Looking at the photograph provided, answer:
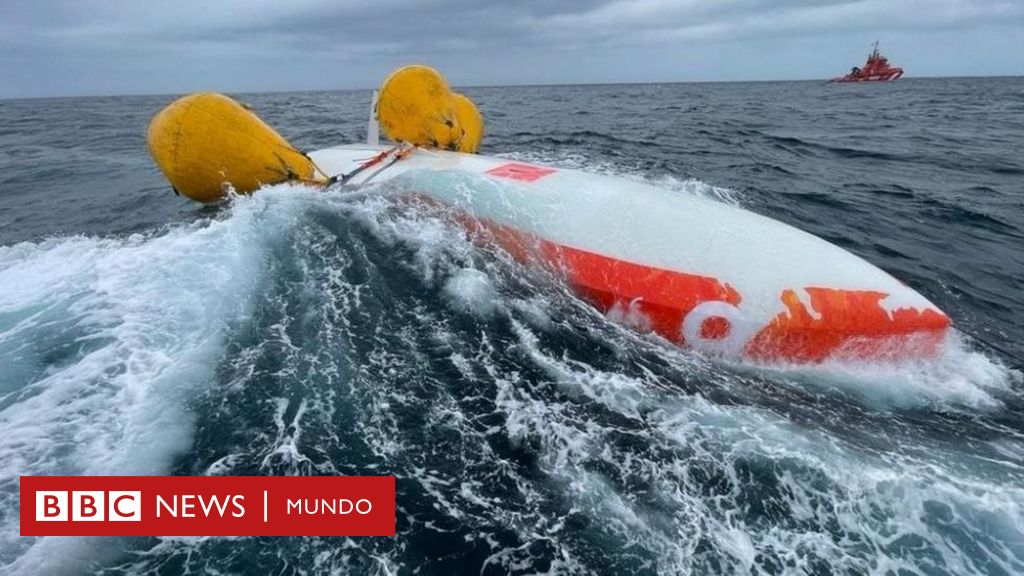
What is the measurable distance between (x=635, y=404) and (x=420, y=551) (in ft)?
7.00

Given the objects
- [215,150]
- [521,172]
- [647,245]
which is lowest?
[647,245]

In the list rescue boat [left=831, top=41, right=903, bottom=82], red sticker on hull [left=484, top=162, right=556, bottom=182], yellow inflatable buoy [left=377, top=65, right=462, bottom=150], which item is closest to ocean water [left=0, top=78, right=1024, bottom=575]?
red sticker on hull [left=484, top=162, right=556, bottom=182]

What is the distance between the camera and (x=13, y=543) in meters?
3.15

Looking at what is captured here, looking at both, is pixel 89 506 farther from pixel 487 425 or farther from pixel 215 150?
pixel 215 150

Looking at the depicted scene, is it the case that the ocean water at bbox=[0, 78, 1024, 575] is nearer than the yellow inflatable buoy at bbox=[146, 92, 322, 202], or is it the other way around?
the ocean water at bbox=[0, 78, 1024, 575]

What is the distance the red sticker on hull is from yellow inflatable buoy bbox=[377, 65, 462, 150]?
2328mm

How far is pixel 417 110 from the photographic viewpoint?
32.4ft

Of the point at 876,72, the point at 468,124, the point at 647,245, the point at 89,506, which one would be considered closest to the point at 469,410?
the point at 89,506

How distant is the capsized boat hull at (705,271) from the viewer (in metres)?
5.43

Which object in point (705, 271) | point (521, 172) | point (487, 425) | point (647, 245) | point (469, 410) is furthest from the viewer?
point (521, 172)

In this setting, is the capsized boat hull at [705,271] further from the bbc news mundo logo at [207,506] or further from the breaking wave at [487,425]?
the bbc news mundo logo at [207,506]

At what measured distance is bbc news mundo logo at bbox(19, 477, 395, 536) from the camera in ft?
10.9

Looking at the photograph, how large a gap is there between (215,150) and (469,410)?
6.54 meters

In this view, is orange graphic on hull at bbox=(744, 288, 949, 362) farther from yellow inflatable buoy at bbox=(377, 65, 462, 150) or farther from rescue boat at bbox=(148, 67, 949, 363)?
yellow inflatable buoy at bbox=(377, 65, 462, 150)
